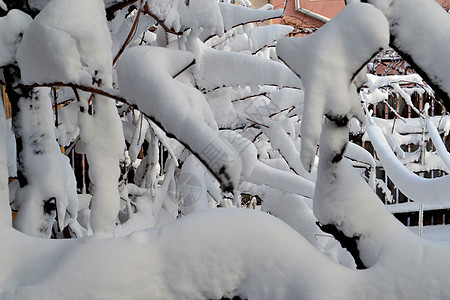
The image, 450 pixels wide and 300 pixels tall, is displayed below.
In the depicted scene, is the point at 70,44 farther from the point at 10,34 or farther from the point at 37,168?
the point at 37,168

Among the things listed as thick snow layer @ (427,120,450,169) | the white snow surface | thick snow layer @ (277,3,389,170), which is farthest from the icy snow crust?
thick snow layer @ (427,120,450,169)

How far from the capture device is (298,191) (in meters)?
2.21

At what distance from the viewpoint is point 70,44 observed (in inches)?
36.5

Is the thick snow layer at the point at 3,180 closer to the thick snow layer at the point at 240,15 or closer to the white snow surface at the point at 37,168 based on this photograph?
the white snow surface at the point at 37,168

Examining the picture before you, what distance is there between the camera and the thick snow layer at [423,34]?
0.94 meters

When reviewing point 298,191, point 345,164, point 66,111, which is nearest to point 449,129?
point 298,191

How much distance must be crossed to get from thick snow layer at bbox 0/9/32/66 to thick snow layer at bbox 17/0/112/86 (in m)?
0.15

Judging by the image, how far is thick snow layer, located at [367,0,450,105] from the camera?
938 millimetres

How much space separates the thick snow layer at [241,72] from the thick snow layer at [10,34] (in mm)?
822

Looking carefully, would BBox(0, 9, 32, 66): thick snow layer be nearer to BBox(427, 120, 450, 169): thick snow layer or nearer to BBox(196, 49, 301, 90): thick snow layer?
BBox(196, 49, 301, 90): thick snow layer

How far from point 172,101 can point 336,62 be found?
28 centimetres

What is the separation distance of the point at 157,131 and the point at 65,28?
1037mm

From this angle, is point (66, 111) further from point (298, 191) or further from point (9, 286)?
point (9, 286)

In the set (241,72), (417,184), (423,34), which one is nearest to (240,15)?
(241,72)
